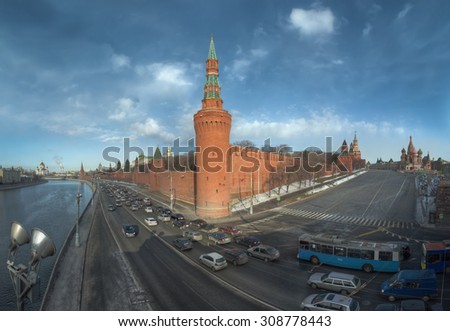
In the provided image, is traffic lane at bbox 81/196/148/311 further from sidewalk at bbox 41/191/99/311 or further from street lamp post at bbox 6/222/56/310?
street lamp post at bbox 6/222/56/310

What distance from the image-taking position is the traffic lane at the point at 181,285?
1343 cm

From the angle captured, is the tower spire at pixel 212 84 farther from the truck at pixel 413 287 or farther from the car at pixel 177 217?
the truck at pixel 413 287

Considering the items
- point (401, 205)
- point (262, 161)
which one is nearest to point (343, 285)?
point (401, 205)

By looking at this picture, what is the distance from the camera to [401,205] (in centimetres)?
4669

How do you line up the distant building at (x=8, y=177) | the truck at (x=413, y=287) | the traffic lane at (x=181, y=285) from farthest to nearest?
1. the distant building at (x=8, y=177)
2. the truck at (x=413, y=287)
3. the traffic lane at (x=181, y=285)

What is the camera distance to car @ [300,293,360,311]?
38.0 ft

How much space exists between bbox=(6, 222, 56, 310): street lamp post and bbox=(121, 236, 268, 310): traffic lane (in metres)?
8.88

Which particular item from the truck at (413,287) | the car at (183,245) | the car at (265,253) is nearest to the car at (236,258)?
the car at (265,253)

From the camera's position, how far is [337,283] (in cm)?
1482

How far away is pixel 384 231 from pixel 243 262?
2090cm

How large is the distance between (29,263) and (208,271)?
548 inches

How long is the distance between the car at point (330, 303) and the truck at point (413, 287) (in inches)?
129

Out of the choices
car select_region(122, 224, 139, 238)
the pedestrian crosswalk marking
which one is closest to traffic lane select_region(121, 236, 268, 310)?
car select_region(122, 224, 139, 238)
